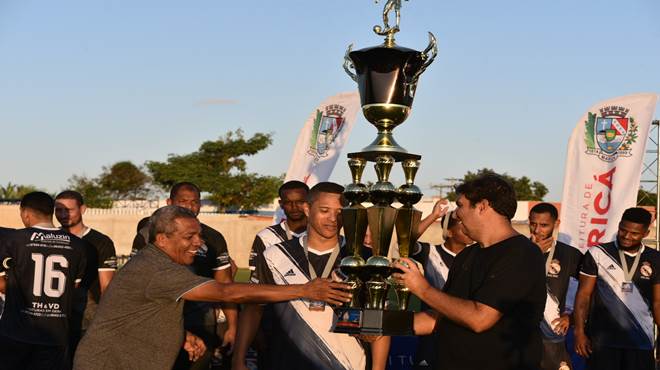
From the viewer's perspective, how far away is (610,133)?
13148mm

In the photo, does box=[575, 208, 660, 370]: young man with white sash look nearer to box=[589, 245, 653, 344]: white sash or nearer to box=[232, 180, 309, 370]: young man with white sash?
box=[589, 245, 653, 344]: white sash

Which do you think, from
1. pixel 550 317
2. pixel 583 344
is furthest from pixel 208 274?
pixel 583 344

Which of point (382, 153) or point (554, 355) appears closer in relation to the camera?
point (382, 153)

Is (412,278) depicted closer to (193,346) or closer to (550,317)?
(193,346)

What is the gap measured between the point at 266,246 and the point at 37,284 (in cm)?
199

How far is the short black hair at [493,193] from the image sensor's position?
4.81 metres

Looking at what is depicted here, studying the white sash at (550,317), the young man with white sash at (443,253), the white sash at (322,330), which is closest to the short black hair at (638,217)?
the white sash at (550,317)

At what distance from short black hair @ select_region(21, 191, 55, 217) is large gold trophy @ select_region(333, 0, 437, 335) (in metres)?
4.09

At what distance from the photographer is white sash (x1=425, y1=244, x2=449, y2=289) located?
8002 millimetres

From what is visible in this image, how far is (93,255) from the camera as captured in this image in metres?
8.65

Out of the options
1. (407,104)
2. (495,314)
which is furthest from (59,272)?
(495,314)

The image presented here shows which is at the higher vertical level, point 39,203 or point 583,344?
point 39,203

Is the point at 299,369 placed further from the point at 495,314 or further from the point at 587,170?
the point at 587,170

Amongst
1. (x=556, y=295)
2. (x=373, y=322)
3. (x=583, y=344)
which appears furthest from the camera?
(x=583, y=344)
